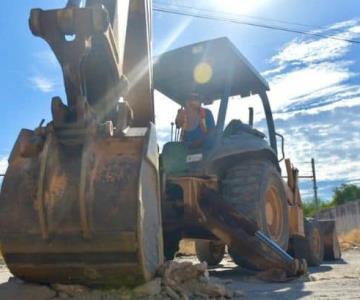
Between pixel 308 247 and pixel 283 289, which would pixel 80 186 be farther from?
pixel 308 247

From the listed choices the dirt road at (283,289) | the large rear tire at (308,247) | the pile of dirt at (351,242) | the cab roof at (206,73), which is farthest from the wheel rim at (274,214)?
the pile of dirt at (351,242)

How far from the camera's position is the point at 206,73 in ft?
23.8

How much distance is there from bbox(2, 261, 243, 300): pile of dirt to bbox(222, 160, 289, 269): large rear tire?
5.30 ft

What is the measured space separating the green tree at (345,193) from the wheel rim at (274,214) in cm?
4851

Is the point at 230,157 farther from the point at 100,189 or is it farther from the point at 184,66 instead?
the point at 100,189

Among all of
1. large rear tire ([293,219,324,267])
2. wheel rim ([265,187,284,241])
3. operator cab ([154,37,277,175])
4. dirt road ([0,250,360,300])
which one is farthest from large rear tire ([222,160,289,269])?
large rear tire ([293,219,324,267])

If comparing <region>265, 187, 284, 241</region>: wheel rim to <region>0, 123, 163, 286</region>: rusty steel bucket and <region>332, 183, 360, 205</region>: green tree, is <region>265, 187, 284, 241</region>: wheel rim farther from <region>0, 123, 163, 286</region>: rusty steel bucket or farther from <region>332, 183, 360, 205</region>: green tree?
<region>332, 183, 360, 205</region>: green tree

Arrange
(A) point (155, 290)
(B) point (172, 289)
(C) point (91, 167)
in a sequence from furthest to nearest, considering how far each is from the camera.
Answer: (B) point (172, 289) < (A) point (155, 290) < (C) point (91, 167)

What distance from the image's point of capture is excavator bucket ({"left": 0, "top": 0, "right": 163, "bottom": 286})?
349 cm

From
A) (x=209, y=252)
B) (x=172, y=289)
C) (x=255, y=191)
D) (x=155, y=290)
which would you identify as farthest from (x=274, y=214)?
(x=155, y=290)

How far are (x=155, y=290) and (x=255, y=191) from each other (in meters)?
2.57

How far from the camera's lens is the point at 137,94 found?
4.51 meters

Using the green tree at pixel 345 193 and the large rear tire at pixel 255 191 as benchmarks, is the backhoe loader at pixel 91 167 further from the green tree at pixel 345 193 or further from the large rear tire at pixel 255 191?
the green tree at pixel 345 193

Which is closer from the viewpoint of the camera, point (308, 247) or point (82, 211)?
point (82, 211)
